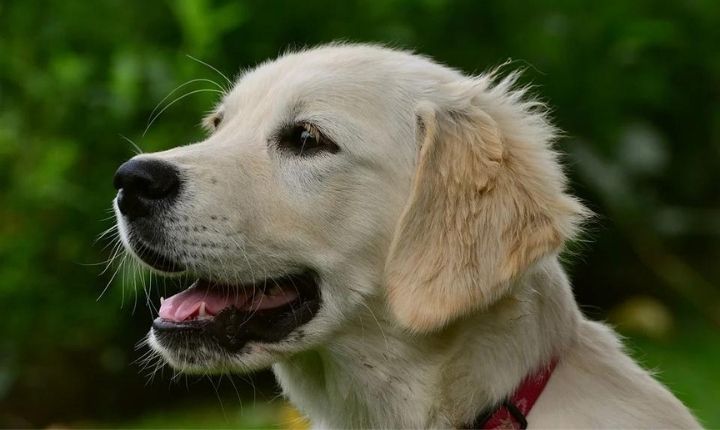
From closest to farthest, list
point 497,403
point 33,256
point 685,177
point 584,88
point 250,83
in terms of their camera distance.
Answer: point 497,403 < point 250,83 < point 33,256 < point 584,88 < point 685,177

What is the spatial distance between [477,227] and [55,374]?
164 inches

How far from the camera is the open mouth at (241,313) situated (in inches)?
137

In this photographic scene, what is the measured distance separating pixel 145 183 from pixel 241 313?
49 centimetres

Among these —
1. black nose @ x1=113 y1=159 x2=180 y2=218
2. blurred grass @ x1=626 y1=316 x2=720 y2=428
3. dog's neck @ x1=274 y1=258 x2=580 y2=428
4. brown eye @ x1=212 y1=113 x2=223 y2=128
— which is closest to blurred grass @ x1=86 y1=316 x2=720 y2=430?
blurred grass @ x1=626 y1=316 x2=720 y2=428

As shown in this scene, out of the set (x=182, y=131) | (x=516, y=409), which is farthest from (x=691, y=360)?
(x=516, y=409)

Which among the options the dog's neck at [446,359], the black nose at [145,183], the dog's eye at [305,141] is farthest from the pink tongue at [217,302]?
the dog's eye at [305,141]

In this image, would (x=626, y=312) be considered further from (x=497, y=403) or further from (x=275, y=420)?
(x=497, y=403)

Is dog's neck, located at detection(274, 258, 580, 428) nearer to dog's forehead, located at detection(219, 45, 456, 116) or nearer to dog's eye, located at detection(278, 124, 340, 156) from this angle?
dog's eye, located at detection(278, 124, 340, 156)

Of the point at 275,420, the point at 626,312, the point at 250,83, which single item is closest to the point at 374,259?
the point at 250,83

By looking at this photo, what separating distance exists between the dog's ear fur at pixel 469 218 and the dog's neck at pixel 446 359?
10 centimetres

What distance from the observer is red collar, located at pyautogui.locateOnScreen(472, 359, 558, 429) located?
10.9 feet

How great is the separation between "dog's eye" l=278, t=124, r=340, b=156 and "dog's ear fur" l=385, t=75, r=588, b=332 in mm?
292

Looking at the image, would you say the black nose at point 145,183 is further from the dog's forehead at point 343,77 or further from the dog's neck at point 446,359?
the dog's neck at point 446,359

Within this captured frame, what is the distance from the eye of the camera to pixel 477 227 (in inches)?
136
